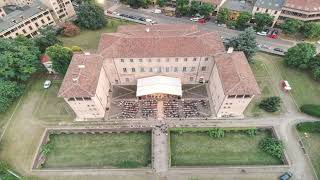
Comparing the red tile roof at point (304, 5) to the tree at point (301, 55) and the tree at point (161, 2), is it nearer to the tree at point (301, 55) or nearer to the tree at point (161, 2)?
the tree at point (301, 55)

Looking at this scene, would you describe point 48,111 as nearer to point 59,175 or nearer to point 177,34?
point 59,175

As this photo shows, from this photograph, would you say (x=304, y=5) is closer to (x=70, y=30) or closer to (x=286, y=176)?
(x=286, y=176)

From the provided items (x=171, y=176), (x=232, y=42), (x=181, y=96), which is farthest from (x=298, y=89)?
(x=171, y=176)

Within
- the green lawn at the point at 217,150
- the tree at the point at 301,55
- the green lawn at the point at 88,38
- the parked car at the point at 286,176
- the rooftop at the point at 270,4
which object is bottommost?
the green lawn at the point at 217,150

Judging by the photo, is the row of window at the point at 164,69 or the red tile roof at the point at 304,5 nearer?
the row of window at the point at 164,69

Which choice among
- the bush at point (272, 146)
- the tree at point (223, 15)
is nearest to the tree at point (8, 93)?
the bush at point (272, 146)

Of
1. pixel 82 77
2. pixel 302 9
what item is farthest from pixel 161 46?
pixel 302 9

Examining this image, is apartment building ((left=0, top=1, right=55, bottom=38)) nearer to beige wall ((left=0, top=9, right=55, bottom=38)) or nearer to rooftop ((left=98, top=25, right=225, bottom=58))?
beige wall ((left=0, top=9, right=55, bottom=38))
